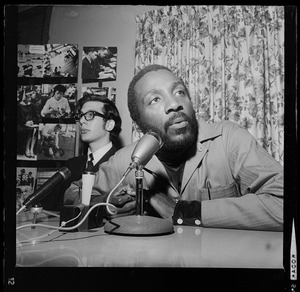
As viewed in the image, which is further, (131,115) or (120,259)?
(131,115)

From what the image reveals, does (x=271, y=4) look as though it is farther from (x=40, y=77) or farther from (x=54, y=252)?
(x=54, y=252)

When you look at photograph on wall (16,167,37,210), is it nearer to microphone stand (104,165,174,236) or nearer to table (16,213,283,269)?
table (16,213,283,269)

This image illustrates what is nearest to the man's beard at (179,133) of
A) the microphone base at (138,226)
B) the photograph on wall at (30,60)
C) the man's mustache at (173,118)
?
the man's mustache at (173,118)

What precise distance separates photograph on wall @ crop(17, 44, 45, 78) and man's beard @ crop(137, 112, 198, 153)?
0.33m

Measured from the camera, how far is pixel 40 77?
3.79ft

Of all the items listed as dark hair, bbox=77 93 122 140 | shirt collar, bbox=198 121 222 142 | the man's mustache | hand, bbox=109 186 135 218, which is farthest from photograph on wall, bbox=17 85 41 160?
shirt collar, bbox=198 121 222 142

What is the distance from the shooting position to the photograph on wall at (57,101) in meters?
1.15

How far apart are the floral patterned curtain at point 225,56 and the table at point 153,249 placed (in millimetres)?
281

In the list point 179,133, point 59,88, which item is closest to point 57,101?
point 59,88

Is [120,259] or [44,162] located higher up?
[44,162]

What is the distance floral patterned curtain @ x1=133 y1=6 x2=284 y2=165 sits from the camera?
115cm
